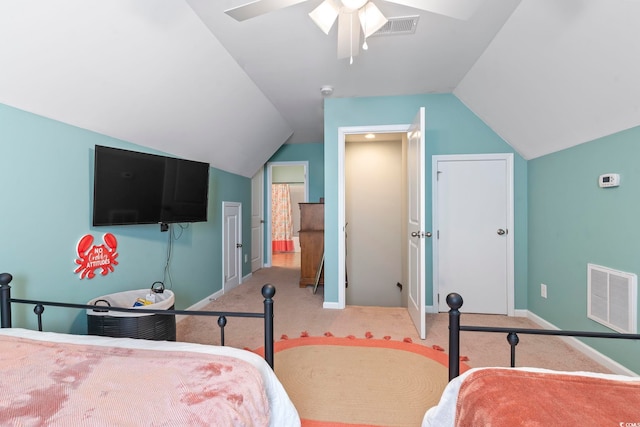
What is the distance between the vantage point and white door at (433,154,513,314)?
127 inches

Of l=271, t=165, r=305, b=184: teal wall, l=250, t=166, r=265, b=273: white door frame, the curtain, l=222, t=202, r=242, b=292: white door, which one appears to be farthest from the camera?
the curtain

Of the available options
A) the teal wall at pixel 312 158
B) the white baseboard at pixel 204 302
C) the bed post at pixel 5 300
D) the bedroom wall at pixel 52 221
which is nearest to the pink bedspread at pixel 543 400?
the bed post at pixel 5 300

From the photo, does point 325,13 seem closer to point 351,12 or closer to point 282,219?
point 351,12

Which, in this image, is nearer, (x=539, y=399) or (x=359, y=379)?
(x=539, y=399)

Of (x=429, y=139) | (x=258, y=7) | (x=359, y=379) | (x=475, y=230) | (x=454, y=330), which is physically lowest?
(x=359, y=379)

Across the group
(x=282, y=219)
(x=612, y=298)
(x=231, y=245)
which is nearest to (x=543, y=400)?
(x=612, y=298)

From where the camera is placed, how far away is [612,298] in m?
2.06

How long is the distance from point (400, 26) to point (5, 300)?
2929mm

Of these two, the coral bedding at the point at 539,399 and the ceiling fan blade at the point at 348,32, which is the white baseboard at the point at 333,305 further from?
the ceiling fan blade at the point at 348,32

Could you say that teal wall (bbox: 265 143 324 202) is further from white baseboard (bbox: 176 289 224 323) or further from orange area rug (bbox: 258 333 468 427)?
orange area rug (bbox: 258 333 468 427)

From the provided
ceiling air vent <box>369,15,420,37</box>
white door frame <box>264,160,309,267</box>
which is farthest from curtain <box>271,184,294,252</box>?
ceiling air vent <box>369,15,420,37</box>

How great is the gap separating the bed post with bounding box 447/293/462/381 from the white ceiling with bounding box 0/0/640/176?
1759 mm

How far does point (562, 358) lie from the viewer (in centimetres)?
227

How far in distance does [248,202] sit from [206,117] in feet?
7.86
